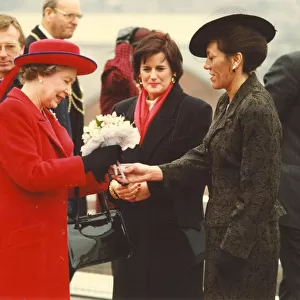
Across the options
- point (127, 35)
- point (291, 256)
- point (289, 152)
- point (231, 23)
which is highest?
point (231, 23)

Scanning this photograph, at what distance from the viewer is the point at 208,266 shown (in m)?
3.15

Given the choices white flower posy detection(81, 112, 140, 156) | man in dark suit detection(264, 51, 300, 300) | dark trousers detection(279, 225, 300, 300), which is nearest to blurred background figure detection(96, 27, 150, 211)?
man in dark suit detection(264, 51, 300, 300)

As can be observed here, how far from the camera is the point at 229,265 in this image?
2959 mm

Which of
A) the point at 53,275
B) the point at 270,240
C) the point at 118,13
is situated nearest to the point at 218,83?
the point at 270,240

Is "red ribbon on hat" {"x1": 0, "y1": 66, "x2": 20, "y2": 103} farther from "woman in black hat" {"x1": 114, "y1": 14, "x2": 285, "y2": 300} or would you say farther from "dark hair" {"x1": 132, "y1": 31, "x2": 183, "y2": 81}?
"woman in black hat" {"x1": 114, "y1": 14, "x2": 285, "y2": 300}

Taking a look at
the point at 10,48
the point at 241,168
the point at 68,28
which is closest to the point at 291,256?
the point at 241,168

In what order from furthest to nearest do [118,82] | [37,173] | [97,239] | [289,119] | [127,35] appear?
[127,35] → [118,82] → [289,119] → [97,239] → [37,173]

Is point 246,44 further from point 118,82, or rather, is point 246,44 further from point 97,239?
point 118,82

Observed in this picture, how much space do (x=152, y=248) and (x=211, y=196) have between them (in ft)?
2.81

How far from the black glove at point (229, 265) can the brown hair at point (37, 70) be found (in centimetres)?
105

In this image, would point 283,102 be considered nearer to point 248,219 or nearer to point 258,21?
point 258,21

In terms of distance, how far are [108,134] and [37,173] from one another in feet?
1.28

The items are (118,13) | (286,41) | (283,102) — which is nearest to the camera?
(283,102)

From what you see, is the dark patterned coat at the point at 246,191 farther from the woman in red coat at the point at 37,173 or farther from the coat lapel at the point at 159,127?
the coat lapel at the point at 159,127
